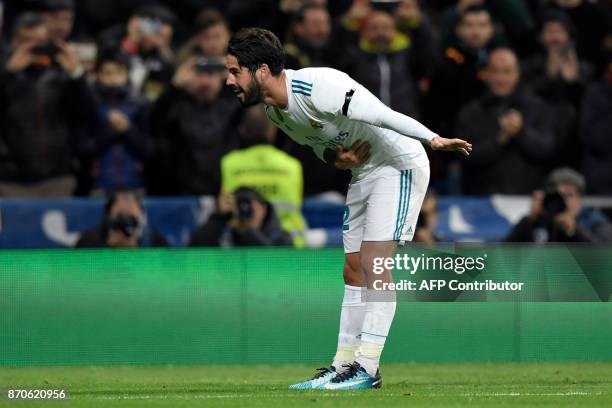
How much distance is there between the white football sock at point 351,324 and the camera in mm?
9867

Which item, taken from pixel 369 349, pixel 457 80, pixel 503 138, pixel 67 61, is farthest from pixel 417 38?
pixel 369 349

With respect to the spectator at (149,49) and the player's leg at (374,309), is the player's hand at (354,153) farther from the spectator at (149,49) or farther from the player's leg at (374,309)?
the spectator at (149,49)

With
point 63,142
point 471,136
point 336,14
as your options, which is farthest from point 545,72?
point 63,142

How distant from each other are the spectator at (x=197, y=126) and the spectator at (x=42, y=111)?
2.61ft

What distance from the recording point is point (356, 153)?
31.5 ft

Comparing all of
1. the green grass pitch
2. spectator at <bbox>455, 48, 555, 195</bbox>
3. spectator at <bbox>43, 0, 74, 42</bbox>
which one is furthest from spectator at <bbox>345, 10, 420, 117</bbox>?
the green grass pitch

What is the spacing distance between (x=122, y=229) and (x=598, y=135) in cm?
534

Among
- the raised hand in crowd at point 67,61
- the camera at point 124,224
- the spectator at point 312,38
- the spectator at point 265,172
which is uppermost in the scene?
the spectator at point 312,38

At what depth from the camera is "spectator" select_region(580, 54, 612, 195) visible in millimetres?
15398

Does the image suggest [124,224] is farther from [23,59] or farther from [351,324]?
[351,324]

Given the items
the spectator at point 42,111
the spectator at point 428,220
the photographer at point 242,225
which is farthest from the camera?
the spectator at point 42,111

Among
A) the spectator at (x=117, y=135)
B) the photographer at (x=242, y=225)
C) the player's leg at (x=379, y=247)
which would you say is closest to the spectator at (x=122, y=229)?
the photographer at (x=242, y=225)

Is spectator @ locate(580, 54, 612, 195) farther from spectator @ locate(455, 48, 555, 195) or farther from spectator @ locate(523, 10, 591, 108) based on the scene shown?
spectator @ locate(455, 48, 555, 195)

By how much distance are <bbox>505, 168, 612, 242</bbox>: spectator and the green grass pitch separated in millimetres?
1841
